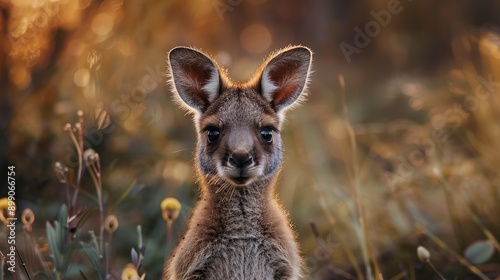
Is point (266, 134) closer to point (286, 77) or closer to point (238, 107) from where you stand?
point (238, 107)

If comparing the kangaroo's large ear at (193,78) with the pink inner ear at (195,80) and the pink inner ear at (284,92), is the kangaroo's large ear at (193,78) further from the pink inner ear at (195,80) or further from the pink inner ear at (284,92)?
the pink inner ear at (284,92)

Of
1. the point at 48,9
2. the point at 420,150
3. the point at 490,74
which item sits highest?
the point at 48,9

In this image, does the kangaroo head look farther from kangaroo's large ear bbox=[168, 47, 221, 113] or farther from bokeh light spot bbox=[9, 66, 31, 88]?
bokeh light spot bbox=[9, 66, 31, 88]

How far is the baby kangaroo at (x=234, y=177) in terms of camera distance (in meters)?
4.47

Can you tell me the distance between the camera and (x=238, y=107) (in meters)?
4.68

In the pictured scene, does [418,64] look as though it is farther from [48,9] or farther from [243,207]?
[243,207]

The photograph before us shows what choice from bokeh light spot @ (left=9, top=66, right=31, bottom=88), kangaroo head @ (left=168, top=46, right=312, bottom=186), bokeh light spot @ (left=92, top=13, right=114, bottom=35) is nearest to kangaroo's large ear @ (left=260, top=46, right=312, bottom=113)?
kangaroo head @ (left=168, top=46, right=312, bottom=186)

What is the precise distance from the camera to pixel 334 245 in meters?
6.93

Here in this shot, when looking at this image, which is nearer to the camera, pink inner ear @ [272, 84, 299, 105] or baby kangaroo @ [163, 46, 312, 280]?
baby kangaroo @ [163, 46, 312, 280]

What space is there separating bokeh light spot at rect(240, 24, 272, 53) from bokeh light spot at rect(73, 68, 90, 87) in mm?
4028

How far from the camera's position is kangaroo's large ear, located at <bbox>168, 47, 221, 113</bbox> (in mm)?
4801

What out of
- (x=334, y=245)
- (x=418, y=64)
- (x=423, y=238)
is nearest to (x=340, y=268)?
(x=334, y=245)

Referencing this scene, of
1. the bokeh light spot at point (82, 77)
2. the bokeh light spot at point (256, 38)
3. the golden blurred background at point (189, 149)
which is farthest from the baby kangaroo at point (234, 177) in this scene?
the bokeh light spot at point (256, 38)

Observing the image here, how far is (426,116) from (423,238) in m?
2.64
